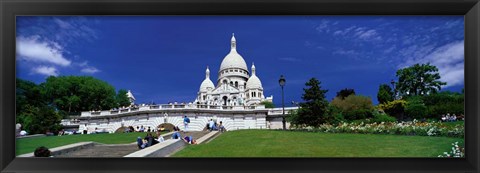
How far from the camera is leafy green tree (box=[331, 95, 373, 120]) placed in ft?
33.8

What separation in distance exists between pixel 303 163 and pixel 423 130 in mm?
3576

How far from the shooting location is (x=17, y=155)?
6.27 metres

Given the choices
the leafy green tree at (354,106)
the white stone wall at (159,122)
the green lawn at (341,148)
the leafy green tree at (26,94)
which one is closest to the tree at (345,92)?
the leafy green tree at (354,106)

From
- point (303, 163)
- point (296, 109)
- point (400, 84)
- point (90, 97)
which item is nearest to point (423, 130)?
point (400, 84)

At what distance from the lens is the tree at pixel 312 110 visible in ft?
35.0

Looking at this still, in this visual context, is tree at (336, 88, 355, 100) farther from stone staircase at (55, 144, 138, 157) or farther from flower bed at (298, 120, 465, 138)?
stone staircase at (55, 144, 138, 157)

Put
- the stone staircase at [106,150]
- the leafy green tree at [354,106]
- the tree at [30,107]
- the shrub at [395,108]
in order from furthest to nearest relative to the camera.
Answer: the leafy green tree at [354,106]
the shrub at [395,108]
the stone staircase at [106,150]
the tree at [30,107]

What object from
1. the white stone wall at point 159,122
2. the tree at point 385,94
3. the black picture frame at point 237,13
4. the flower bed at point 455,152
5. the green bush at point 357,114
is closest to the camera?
the black picture frame at point 237,13

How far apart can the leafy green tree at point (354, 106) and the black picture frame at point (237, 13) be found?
3.90m

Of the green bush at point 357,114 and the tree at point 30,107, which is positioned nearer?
the tree at point 30,107

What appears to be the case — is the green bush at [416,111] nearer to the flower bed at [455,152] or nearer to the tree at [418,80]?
the tree at [418,80]

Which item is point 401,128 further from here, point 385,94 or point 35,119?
point 35,119

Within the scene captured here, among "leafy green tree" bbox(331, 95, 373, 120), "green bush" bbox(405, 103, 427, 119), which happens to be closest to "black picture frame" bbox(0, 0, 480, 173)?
"green bush" bbox(405, 103, 427, 119)
